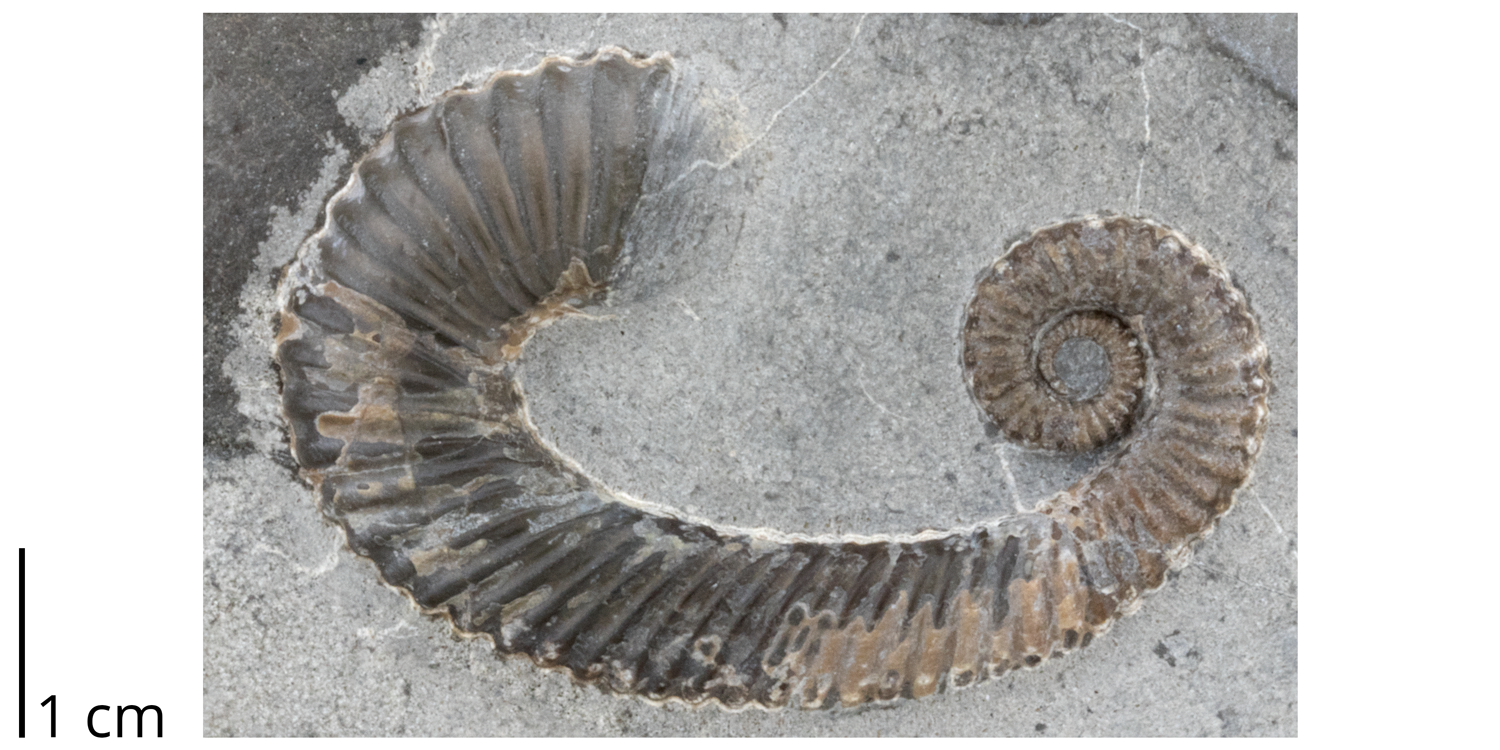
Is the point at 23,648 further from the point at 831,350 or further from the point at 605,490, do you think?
the point at 831,350

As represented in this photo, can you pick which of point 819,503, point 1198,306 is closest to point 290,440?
point 819,503

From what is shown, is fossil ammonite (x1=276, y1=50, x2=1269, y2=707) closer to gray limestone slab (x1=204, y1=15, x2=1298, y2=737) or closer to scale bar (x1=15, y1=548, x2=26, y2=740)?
gray limestone slab (x1=204, y1=15, x2=1298, y2=737)

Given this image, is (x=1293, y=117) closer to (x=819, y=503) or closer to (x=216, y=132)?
(x=819, y=503)

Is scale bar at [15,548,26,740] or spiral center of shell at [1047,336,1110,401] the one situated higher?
spiral center of shell at [1047,336,1110,401]

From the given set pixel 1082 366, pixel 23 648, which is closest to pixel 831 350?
pixel 1082 366

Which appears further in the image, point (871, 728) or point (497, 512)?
point (871, 728)

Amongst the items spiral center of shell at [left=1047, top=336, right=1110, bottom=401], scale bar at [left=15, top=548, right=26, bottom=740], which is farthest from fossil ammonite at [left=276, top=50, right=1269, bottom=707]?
scale bar at [left=15, top=548, right=26, bottom=740]
